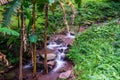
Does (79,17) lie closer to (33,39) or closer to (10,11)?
(33,39)

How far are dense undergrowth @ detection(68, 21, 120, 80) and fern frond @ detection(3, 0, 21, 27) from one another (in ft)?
5.80

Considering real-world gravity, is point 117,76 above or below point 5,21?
below

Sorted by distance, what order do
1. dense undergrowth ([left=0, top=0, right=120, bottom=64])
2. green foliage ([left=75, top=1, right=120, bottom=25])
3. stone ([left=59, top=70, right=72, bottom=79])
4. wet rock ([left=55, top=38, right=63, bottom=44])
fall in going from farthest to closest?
green foliage ([left=75, top=1, right=120, bottom=25])
wet rock ([left=55, top=38, right=63, bottom=44])
dense undergrowth ([left=0, top=0, right=120, bottom=64])
stone ([left=59, top=70, right=72, bottom=79])

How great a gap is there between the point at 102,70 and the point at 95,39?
1976 mm

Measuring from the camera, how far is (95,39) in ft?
26.0

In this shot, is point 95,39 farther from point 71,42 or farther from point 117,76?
point 117,76

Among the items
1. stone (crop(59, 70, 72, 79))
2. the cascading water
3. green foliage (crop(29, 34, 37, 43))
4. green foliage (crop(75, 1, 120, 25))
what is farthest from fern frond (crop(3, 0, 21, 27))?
green foliage (crop(75, 1, 120, 25))

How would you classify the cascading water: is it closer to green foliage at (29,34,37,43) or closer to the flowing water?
the flowing water

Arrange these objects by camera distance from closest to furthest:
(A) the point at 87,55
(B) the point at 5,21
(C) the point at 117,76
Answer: (B) the point at 5,21 < (C) the point at 117,76 < (A) the point at 87,55

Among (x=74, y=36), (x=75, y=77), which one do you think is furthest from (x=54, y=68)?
(x=74, y=36)

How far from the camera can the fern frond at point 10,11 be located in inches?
203

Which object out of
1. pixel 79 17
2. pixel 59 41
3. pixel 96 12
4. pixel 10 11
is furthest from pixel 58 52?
pixel 96 12

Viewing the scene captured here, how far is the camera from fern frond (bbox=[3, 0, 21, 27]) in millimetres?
5145

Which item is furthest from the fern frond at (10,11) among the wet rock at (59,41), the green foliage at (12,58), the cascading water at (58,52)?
the wet rock at (59,41)
